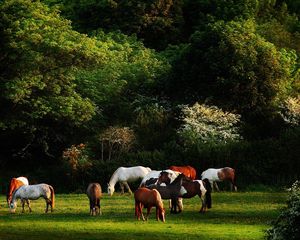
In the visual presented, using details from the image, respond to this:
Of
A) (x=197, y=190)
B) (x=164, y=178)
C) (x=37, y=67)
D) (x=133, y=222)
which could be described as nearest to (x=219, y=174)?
(x=164, y=178)

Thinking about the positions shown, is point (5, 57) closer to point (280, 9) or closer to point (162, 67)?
point (162, 67)

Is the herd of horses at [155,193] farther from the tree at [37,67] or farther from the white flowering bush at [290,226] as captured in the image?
the tree at [37,67]

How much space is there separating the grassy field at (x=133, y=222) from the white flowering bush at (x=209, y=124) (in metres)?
15.8

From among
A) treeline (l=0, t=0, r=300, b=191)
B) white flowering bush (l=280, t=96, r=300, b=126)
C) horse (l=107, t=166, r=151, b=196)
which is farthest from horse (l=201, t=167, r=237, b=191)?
white flowering bush (l=280, t=96, r=300, b=126)

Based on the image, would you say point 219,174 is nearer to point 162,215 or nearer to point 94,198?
point 94,198

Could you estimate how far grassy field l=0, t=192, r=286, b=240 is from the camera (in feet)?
92.2

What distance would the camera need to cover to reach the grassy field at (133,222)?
28.1 metres

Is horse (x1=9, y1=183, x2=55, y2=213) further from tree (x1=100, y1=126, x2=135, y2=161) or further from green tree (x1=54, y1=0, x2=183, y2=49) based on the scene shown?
green tree (x1=54, y1=0, x2=183, y2=49)

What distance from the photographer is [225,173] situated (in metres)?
46.8

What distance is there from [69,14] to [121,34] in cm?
1130

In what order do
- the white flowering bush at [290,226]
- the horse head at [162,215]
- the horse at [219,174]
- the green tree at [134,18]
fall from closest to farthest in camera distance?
the white flowering bush at [290,226]
the horse head at [162,215]
the horse at [219,174]
the green tree at [134,18]

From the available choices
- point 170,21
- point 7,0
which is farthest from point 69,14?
point 7,0

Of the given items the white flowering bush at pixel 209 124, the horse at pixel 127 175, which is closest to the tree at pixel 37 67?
the white flowering bush at pixel 209 124

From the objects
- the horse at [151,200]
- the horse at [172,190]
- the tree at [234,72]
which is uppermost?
the tree at [234,72]
